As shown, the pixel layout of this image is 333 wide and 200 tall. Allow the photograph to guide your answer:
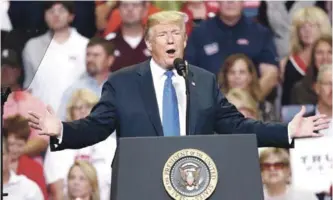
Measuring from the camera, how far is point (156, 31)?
3.38 meters

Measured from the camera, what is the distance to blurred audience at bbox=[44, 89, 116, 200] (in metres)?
5.46

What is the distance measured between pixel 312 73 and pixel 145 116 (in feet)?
8.59

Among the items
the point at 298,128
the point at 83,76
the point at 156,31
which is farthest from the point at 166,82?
the point at 83,76

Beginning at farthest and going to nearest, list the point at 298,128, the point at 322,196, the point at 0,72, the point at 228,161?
the point at 322,196, the point at 0,72, the point at 298,128, the point at 228,161

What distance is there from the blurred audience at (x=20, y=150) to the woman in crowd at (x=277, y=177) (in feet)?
4.46

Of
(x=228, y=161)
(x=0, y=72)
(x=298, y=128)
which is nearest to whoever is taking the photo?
(x=228, y=161)

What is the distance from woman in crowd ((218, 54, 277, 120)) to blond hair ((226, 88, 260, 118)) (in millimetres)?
23

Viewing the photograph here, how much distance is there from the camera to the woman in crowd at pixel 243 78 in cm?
562

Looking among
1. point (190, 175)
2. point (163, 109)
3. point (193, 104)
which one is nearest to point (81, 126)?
point (163, 109)

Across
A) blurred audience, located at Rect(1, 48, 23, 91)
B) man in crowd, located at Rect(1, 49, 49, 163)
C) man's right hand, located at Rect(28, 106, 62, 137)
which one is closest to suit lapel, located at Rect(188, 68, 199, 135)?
man's right hand, located at Rect(28, 106, 62, 137)

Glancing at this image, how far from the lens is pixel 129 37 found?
563cm

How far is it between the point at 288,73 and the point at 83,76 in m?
1.29

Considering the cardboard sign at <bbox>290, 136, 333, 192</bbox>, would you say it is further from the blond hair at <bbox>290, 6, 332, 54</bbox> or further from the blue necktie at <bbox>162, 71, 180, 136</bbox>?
the blue necktie at <bbox>162, 71, 180, 136</bbox>

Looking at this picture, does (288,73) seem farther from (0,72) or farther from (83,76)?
(0,72)
